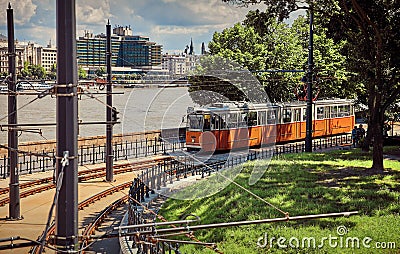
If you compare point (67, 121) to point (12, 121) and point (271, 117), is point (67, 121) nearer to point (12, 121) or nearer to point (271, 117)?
point (12, 121)

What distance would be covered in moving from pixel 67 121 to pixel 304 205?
965 cm

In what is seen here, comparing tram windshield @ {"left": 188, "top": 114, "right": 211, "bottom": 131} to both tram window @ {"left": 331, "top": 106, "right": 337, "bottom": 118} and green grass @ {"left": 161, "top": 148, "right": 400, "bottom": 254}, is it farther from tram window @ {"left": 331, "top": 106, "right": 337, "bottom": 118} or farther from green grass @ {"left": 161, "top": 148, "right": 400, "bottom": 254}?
tram window @ {"left": 331, "top": 106, "right": 337, "bottom": 118}

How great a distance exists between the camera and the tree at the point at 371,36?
17.6 meters

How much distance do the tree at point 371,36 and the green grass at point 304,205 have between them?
2.07m

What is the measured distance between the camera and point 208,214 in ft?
45.2

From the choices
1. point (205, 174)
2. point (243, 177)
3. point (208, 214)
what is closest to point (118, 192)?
point (205, 174)

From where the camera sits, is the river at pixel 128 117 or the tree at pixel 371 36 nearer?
the tree at pixel 371 36

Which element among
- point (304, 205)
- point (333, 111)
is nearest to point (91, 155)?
point (333, 111)

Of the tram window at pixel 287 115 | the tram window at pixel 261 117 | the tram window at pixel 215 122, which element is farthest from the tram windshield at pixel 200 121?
the tram window at pixel 287 115

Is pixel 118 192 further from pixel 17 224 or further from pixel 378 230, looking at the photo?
pixel 378 230

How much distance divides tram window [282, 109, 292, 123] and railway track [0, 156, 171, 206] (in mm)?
7574

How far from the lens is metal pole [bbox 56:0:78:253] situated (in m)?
4.48

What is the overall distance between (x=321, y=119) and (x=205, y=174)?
1549 centimetres

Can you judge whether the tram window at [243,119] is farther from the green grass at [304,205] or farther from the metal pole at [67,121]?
the metal pole at [67,121]
